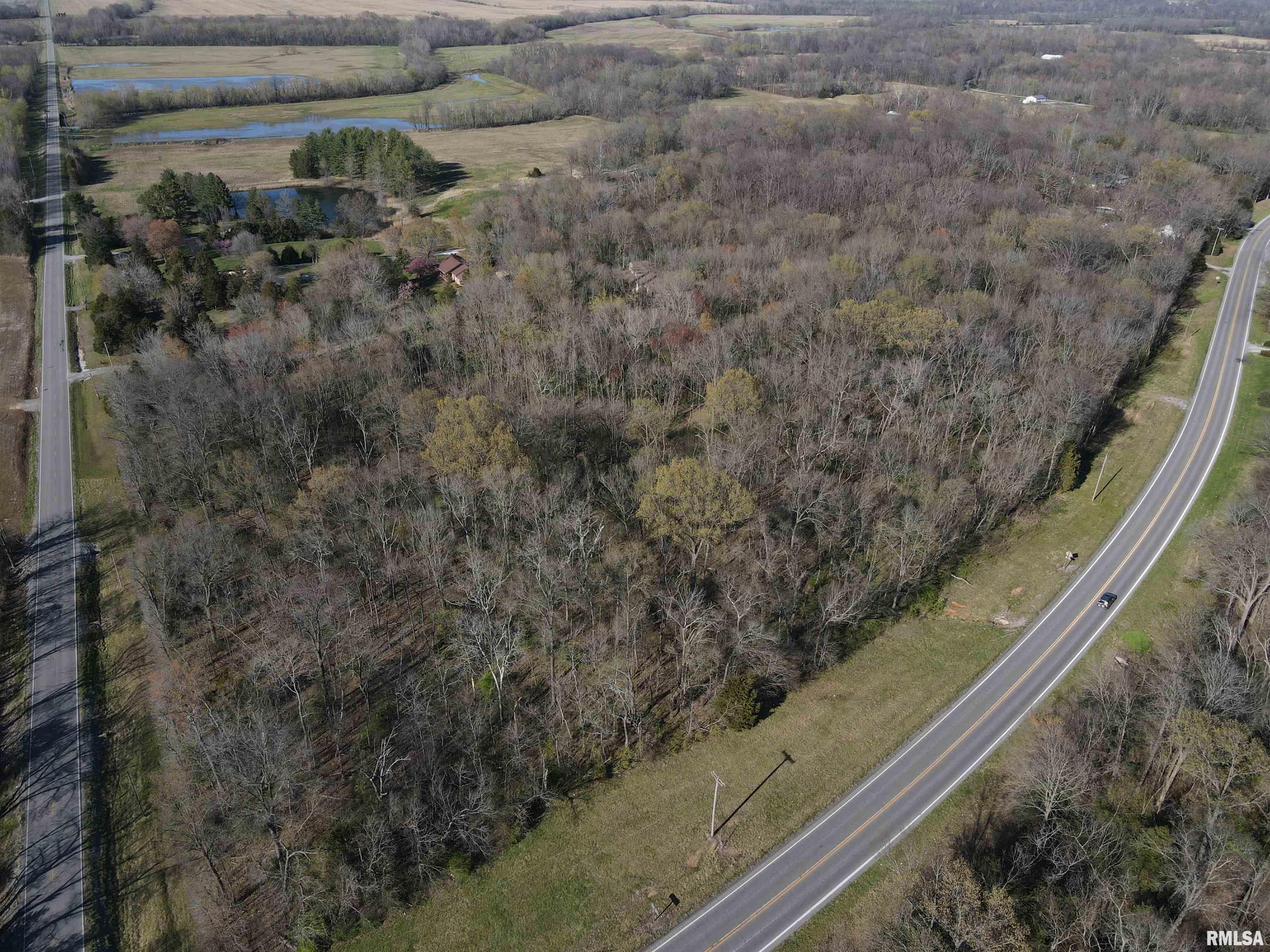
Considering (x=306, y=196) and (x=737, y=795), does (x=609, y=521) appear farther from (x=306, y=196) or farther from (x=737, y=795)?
(x=306, y=196)

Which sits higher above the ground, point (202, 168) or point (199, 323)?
point (202, 168)

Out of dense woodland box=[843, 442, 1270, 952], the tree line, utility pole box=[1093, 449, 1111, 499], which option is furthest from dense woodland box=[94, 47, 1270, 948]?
the tree line

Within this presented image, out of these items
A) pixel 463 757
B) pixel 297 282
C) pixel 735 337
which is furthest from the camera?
pixel 297 282

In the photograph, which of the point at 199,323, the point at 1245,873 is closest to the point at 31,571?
the point at 199,323

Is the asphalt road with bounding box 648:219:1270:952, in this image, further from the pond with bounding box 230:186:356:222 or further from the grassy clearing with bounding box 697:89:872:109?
the grassy clearing with bounding box 697:89:872:109

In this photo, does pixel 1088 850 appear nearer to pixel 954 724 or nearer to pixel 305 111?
pixel 954 724

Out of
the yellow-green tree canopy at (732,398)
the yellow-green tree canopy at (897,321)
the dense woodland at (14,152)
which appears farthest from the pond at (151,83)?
the yellow-green tree canopy at (732,398)

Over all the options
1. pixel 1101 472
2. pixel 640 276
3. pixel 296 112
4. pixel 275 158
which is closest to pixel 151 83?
pixel 296 112
